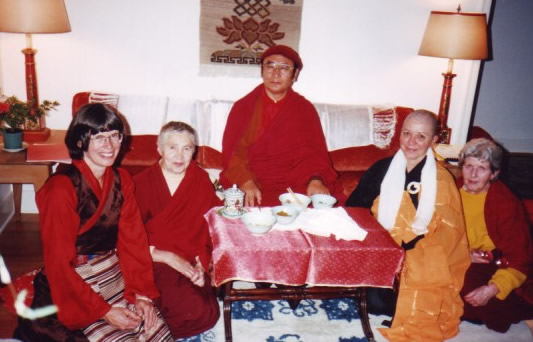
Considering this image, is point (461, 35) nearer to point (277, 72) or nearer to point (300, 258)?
point (277, 72)

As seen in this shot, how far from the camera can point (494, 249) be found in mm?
2531

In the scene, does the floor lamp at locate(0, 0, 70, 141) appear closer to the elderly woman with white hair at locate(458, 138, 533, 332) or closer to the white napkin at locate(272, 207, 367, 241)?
the white napkin at locate(272, 207, 367, 241)

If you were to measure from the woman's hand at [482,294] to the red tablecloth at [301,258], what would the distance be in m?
0.74

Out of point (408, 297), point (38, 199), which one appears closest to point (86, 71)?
point (38, 199)

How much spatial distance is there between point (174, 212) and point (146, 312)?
20.8 inches

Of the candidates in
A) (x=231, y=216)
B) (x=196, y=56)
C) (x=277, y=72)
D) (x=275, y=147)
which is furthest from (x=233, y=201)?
(x=196, y=56)

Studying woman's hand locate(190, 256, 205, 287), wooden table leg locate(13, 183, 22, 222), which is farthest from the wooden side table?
woman's hand locate(190, 256, 205, 287)

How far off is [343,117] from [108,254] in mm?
2071

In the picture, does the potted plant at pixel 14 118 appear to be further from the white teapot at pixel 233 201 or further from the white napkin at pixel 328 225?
the white napkin at pixel 328 225

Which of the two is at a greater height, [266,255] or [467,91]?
[467,91]

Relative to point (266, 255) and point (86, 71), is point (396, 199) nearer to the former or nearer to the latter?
point (266, 255)

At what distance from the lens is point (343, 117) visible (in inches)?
135

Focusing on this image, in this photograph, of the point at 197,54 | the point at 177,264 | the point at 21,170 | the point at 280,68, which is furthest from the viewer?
the point at 197,54

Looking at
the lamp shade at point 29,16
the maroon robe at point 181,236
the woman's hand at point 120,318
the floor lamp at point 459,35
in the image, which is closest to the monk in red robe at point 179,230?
the maroon robe at point 181,236
